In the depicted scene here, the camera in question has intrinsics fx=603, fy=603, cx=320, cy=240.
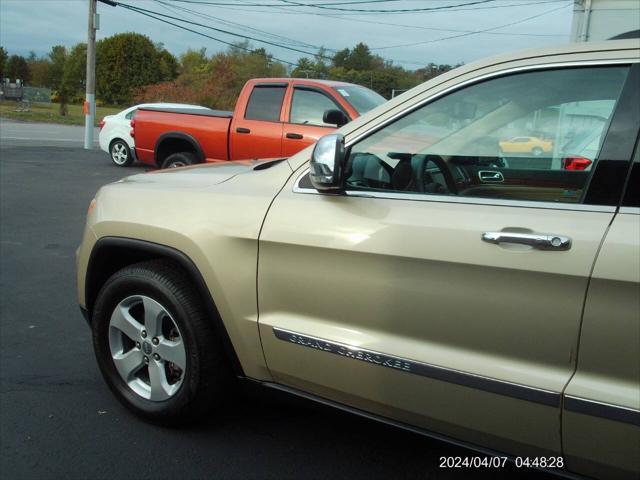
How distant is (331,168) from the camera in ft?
7.26

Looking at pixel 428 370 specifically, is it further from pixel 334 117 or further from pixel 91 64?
pixel 91 64

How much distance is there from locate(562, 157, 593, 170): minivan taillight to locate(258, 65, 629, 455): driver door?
0.02m

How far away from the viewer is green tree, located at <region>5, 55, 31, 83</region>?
81.9 m

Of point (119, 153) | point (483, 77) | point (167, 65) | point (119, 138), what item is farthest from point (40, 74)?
point (483, 77)

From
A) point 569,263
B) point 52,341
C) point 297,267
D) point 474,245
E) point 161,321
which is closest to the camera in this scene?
point 569,263

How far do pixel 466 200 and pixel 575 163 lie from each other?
1.23 feet

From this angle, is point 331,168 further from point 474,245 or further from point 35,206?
point 35,206

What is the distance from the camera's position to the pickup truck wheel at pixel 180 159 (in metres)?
9.91

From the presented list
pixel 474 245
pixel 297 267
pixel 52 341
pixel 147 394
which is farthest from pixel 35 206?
pixel 474 245

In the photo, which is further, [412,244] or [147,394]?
[147,394]

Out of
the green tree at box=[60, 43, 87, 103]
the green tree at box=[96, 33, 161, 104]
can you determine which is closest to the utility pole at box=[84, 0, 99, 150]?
the green tree at box=[96, 33, 161, 104]

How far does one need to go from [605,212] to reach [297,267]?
3.64ft

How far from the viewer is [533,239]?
1.89 m

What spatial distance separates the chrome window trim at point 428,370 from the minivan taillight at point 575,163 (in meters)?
0.74
